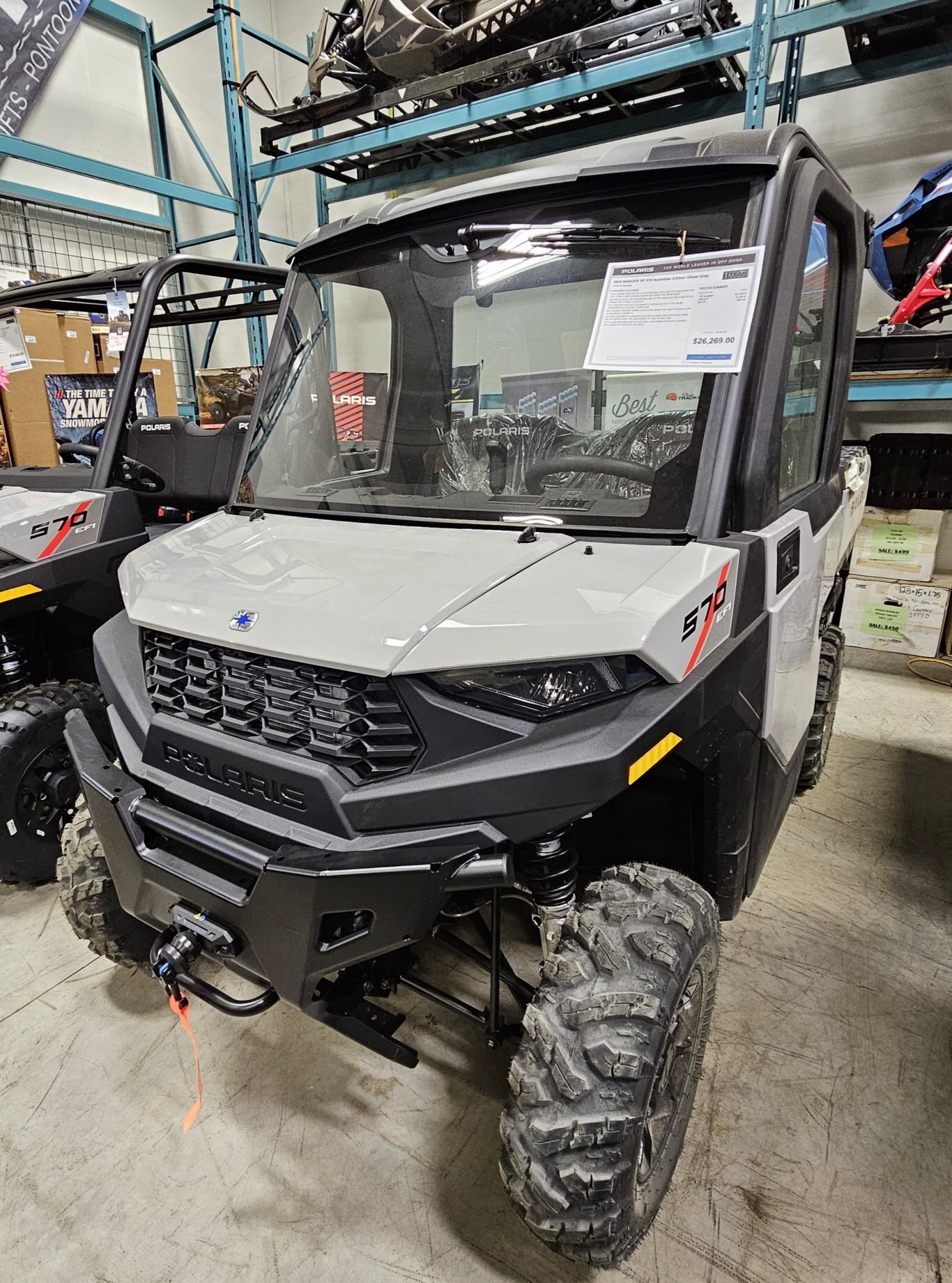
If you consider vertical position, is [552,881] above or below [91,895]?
above

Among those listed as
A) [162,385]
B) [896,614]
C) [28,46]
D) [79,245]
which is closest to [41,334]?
[162,385]

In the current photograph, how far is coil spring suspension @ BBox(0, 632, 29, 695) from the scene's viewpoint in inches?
105

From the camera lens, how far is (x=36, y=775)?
7.95 ft

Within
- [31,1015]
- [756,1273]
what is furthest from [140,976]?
[756,1273]

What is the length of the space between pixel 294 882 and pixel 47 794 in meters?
1.73

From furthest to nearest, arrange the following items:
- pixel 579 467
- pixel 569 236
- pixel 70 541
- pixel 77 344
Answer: pixel 77 344
pixel 70 541
pixel 579 467
pixel 569 236

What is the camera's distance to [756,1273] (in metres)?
1.35

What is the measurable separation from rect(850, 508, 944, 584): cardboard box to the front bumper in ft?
13.3

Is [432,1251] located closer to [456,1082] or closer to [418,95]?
[456,1082]

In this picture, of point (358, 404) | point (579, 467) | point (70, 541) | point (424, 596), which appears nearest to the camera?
point (424, 596)

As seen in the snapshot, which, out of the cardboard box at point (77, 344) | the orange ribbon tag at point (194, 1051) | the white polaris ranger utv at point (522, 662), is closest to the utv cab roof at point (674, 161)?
the white polaris ranger utv at point (522, 662)

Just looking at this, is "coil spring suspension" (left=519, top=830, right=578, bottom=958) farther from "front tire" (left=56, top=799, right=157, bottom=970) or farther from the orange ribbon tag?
"front tire" (left=56, top=799, right=157, bottom=970)

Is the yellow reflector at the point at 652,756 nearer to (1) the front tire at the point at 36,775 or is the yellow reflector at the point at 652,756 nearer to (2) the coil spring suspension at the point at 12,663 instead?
(1) the front tire at the point at 36,775

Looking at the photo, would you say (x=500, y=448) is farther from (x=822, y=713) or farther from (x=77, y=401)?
(x=77, y=401)
